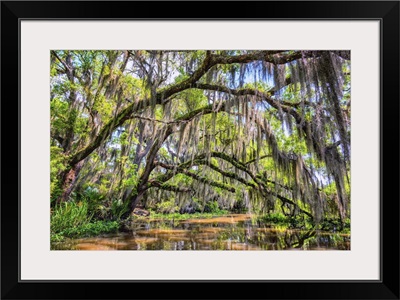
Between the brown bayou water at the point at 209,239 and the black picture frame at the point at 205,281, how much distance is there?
0.24 metres

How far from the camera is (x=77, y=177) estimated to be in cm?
252

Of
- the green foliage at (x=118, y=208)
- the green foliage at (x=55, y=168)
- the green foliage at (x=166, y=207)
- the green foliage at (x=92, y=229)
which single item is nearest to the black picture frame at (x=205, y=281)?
the green foliage at (x=55, y=168)

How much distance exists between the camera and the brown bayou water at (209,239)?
2.20m

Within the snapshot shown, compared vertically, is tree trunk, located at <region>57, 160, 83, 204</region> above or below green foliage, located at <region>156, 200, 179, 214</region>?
above

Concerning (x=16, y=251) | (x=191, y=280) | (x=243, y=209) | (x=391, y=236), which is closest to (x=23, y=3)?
(x=16, y=251)

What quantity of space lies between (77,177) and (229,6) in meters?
1.64

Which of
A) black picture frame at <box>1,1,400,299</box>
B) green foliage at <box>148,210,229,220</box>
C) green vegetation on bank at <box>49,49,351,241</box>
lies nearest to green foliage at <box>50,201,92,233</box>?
green vegetation on bank at <box>49,49,351,241</box>

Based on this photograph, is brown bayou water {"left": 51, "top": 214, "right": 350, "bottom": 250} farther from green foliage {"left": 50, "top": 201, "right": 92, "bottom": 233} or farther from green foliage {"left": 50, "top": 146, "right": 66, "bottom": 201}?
green foliage {"left": 50, "top": 146, "right": 66, "bottom": 201}

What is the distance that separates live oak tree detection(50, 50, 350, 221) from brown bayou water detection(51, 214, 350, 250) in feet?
0.74

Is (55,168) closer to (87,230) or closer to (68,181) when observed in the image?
(68,181)

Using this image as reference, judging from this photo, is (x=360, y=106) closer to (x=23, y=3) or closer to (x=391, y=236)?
(x=391, y=236)

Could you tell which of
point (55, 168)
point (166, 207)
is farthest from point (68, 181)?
point (166, 207)

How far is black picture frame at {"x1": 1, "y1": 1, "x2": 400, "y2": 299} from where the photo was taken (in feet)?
6.61

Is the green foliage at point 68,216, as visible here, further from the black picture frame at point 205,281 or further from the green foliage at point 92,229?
the black picture frame at point 205,281
